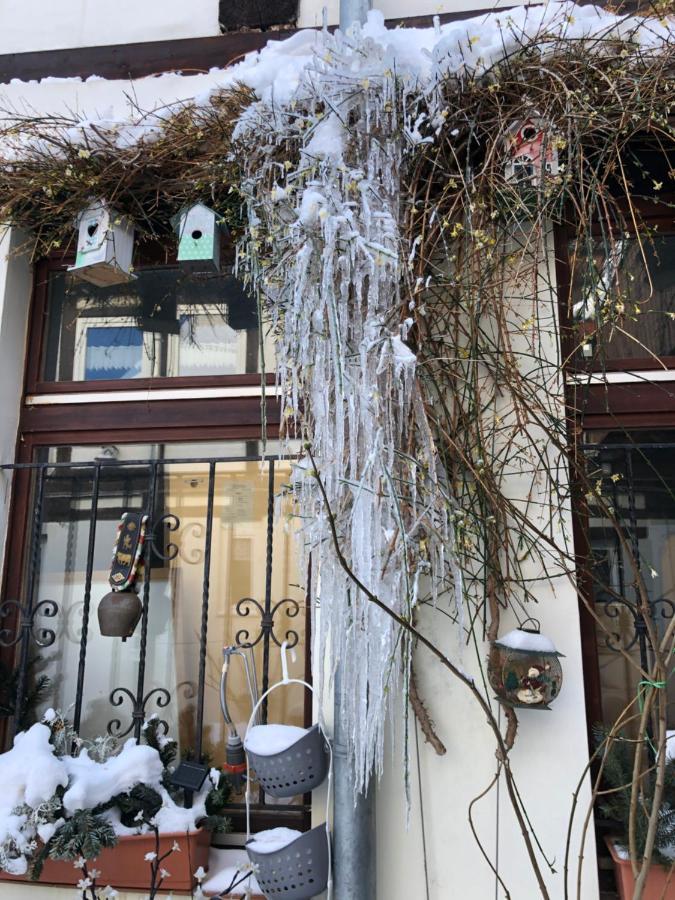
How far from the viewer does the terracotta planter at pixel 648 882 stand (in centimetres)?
187

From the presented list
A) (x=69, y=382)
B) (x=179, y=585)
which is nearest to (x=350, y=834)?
(x=179, y=585)

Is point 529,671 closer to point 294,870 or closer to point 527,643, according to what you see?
point 527,643

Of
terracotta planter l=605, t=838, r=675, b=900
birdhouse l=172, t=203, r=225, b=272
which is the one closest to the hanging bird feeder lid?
terracotta planter l=605, t=838, r=675, b=900

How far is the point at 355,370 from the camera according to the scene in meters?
2.00

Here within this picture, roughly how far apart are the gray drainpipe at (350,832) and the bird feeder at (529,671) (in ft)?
1.57

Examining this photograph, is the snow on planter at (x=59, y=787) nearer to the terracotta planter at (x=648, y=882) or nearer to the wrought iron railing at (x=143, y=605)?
the wrought iron railing at (x=143, y=605)

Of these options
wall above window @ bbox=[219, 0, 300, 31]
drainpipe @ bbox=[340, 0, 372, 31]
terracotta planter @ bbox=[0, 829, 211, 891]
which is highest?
wall above window @ bbox=[219, 0, 300, 31]

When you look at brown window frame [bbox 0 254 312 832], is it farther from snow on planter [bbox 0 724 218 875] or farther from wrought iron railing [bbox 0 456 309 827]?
snow on planter [bbox 0 724 218 875]

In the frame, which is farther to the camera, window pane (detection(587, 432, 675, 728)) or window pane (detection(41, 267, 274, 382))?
window pane (detection(41, 267, 274, 382))

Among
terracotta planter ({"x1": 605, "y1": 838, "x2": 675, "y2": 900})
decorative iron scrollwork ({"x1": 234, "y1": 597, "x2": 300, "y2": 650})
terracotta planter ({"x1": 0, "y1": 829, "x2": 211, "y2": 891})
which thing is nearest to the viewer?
terracotta planter ({"x1": 605, "y1": 838, "x2": 675, "y2": 900})

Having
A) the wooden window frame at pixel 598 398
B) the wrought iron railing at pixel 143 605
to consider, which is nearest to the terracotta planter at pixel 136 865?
the wrought iron railing at pixel 143 605

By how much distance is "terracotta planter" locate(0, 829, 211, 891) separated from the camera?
6.86 feet

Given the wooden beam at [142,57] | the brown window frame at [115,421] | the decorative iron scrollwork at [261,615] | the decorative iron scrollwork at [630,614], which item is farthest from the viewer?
the wooden beam at [142,57]

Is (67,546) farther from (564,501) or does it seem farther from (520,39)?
(520,39)
